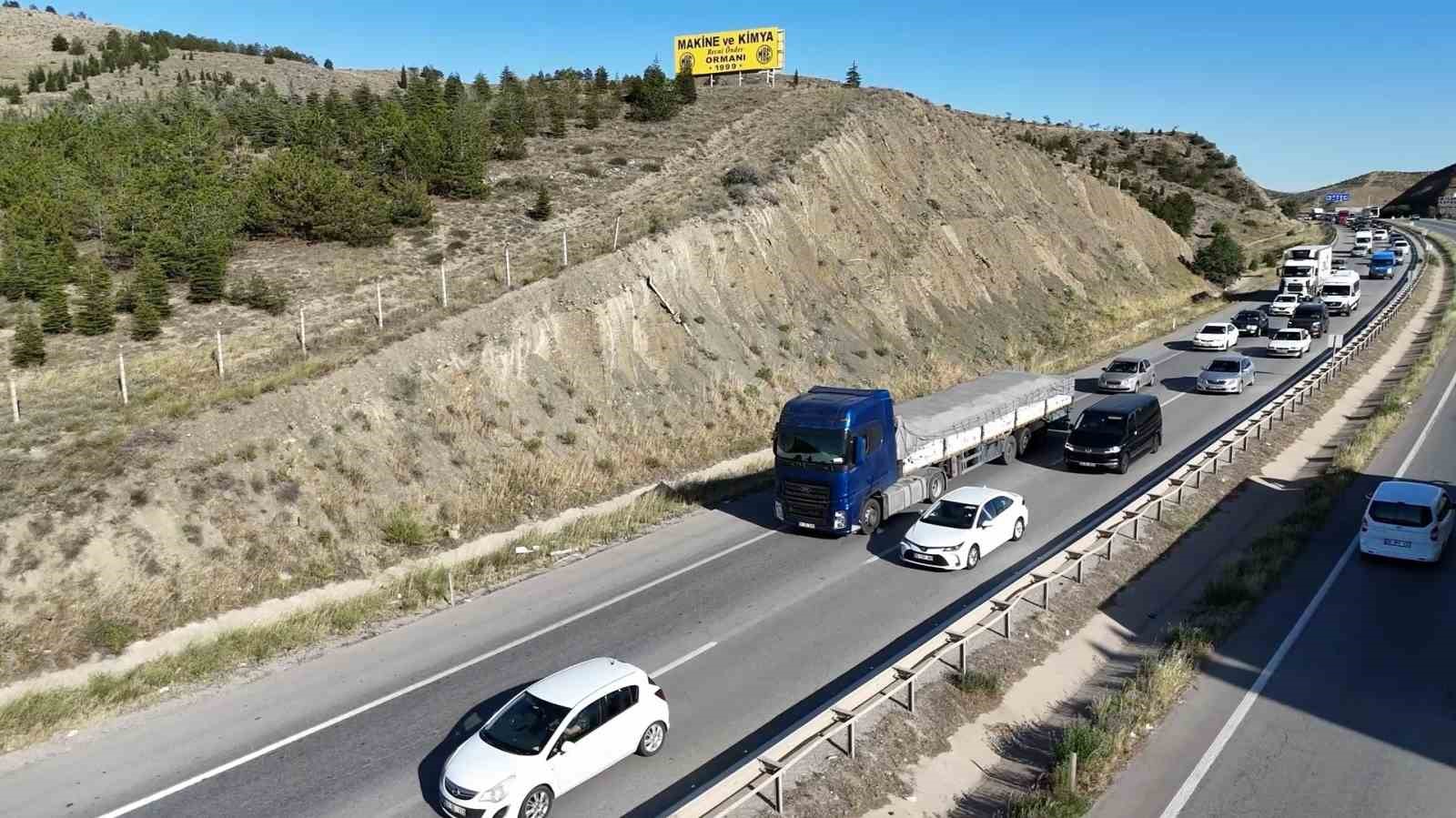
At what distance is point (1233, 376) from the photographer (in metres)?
35.4

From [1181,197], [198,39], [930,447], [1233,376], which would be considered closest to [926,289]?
[1233,376]

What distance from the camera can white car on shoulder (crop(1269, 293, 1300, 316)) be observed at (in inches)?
2115

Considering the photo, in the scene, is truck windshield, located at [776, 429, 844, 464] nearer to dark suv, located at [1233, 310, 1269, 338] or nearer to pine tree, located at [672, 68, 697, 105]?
dark suv, located at [1233, 310, 1269, 338]

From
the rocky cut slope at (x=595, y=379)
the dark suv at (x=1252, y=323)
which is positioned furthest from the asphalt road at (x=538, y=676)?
the dark suv at (x=1252, y=323)

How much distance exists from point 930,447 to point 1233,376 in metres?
19.5

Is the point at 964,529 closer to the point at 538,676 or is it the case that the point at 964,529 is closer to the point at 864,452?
the point at 864,452

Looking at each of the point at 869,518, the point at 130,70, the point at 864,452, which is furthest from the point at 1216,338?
the point at 130,70

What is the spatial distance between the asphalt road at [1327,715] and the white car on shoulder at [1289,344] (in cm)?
2686

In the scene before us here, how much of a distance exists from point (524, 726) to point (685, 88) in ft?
181

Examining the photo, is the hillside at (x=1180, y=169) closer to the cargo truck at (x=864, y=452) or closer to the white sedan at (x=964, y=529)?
the cargo truck at (x=864, y=452)

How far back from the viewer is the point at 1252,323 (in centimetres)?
4872

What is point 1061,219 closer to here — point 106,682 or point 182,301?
point 182,301

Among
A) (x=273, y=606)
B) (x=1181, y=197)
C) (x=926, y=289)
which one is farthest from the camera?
(x=1181, y=197)

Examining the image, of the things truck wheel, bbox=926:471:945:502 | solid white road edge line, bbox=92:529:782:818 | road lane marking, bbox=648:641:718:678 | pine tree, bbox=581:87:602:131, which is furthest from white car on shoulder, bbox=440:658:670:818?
pine tree, bbox=581:87:602:131
